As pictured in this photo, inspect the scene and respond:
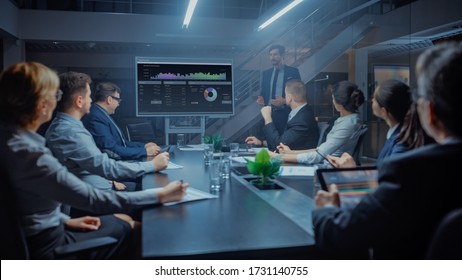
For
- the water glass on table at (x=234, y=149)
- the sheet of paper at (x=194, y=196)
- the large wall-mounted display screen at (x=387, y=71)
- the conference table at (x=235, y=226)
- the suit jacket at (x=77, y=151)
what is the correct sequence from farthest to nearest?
the large wall-mounted display screen at (x=387, y=71) → the water glass on table at (x=234, y=149) → the suit jacket at (x=77, y=151) → the sheet of paper at (x=194, y=196) → the conference table at (x=235, y=226)

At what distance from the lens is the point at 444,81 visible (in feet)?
2.99

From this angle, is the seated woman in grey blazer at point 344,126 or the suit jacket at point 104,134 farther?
the suit jacket at point 104,134

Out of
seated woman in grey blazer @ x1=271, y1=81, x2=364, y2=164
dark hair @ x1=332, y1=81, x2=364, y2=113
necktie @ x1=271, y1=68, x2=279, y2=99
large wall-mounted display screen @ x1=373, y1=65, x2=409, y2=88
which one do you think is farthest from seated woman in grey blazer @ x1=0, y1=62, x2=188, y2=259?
large wall-mounted display screen @ x1=373, y1=65, x2=409, y2=88

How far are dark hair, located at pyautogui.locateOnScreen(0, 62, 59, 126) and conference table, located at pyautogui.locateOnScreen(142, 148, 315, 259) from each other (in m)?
0.51

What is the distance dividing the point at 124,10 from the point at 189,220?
755 cm

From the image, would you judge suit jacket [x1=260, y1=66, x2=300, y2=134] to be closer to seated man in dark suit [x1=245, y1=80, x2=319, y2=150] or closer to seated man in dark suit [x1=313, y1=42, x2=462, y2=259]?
seated man in dark suit [x1=245, y1=80, x2=319, y2=150]

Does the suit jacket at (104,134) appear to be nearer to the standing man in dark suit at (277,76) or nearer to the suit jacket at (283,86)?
the suit jacket at (283,86)

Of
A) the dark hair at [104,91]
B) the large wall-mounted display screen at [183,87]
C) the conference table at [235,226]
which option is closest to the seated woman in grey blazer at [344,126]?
the conference table at [235,226]

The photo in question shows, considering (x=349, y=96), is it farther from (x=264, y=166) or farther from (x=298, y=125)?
(x=264, y=166)

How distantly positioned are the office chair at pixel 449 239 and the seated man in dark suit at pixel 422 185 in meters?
0.11

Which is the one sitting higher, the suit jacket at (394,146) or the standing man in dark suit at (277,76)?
the standing man in dark suit at (277,76)

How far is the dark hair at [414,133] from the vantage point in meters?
1.69

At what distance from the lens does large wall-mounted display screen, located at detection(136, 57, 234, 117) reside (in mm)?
3983

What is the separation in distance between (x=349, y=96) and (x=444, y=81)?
Answer: 6.29ft
